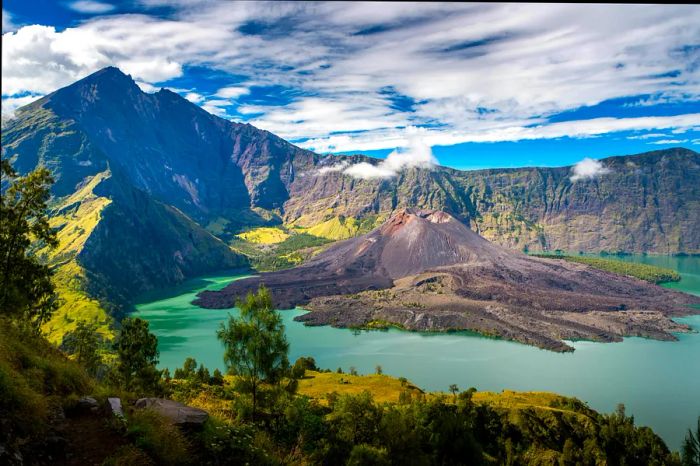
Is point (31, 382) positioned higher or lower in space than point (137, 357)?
higher

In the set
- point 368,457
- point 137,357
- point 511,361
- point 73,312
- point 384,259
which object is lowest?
point 511,361

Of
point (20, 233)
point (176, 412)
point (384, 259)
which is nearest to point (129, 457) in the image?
point (176, 412)

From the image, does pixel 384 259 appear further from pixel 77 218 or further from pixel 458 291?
pixel 77 218

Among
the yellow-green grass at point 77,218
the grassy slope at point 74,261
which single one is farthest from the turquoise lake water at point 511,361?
the yellow-green grass at point 77,218

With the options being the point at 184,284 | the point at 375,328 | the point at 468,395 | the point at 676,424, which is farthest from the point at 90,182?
the point at 676,424

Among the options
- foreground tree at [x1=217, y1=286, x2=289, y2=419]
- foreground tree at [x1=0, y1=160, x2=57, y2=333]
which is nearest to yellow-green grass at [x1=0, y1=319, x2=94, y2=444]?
foreground tree at [x1=0, y1=160, x2=57, y2=333]

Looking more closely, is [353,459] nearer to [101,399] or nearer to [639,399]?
[101,399]

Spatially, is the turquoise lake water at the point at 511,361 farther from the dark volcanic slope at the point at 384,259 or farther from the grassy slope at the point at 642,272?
the grassy slope at the point at 642,272

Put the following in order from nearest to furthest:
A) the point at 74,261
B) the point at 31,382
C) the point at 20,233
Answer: the point at 31,382
the point at 20,233
the point at 74,261
